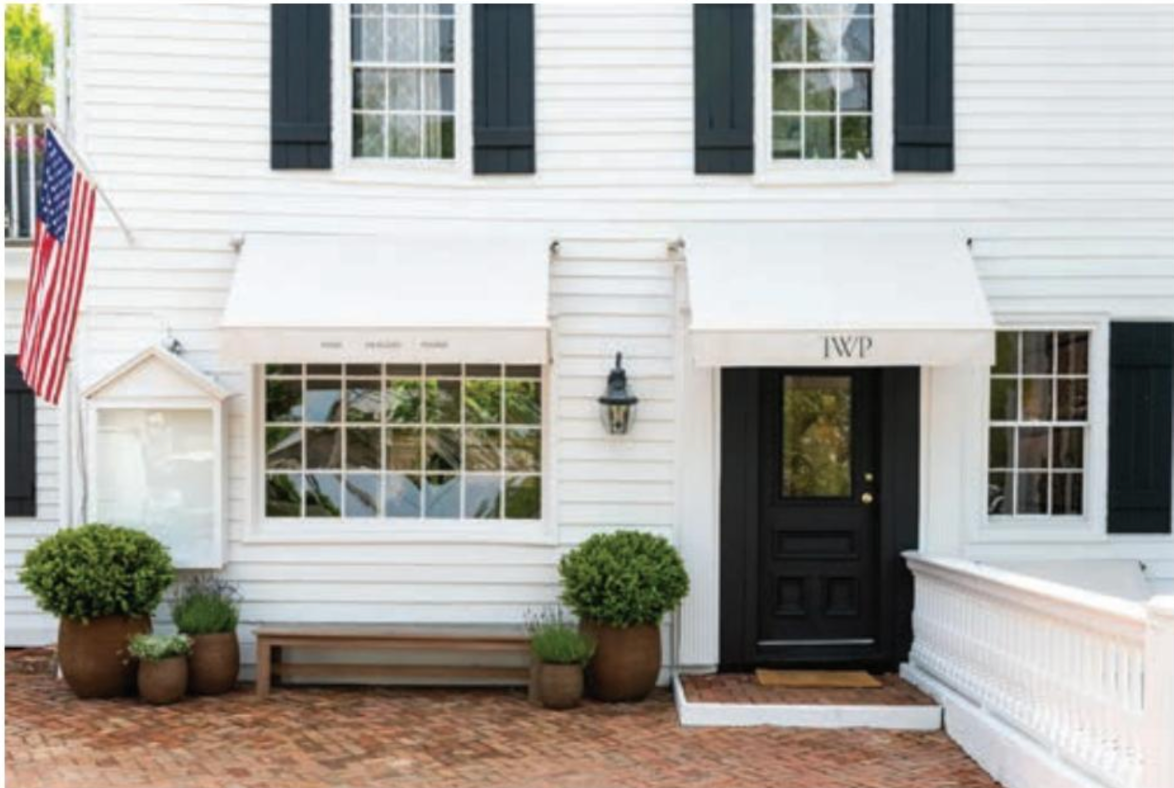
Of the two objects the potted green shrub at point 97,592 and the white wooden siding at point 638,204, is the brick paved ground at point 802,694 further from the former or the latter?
the potted green shrub at point 97,592

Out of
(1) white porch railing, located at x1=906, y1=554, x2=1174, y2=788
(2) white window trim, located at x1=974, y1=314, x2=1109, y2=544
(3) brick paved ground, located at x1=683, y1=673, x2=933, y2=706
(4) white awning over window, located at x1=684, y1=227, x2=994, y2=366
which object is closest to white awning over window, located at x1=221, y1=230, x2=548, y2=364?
(4) white awning over window, located at x1=684, y1=227, x2=994, y2=366

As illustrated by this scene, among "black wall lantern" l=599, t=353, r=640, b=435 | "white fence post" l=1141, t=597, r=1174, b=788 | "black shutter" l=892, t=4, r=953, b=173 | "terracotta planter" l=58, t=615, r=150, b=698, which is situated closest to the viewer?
"white fence post" l=1141, t=597, r=1174, b=788

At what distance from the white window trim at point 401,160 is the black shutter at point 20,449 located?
11.6 ft

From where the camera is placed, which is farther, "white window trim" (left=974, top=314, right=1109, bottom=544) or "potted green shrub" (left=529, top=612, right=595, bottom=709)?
"white window trim" (left=974, top=314, right=1109, bottom=544)

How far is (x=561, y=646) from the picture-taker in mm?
7258

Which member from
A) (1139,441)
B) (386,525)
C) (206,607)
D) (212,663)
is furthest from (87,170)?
(1139,441)

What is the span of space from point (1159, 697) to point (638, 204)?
4944mm

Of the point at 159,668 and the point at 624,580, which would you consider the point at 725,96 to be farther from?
the point at 159,668

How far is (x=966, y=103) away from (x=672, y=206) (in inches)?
96.0

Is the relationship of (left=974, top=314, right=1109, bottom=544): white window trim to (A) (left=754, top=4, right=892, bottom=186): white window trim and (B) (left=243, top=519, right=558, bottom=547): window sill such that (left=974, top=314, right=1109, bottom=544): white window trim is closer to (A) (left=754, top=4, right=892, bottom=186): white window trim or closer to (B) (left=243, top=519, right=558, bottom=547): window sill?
(A) (left=754, top=4, right=892, bottom=186): white window trim

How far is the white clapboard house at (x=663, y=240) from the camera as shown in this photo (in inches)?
312

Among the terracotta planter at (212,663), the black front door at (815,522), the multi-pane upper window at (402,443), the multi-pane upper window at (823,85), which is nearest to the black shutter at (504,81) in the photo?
the multi-pane upper window at (402,443)

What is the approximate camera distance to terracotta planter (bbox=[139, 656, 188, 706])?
725 centimetres

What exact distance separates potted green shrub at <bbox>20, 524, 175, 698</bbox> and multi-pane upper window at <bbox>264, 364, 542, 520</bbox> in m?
1.20
